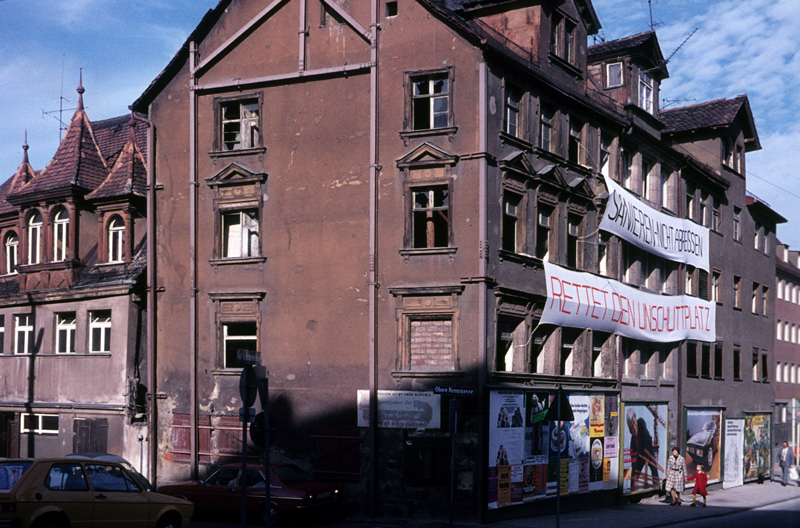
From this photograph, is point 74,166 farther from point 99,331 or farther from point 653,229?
point 653,229

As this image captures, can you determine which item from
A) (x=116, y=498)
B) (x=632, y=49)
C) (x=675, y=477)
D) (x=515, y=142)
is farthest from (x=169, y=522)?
(x=632, y=49)

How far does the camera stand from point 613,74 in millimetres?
36469

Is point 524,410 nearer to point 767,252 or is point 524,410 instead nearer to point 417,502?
point 417,502

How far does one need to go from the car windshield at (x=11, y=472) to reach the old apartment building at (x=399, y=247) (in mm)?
8053

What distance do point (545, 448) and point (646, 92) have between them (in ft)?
52.8

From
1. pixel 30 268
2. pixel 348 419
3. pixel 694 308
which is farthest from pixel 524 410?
pixel 30 268

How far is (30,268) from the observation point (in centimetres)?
3325

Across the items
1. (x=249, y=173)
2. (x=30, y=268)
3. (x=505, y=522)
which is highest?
(x=249, y=173)

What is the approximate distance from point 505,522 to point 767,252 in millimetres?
30510

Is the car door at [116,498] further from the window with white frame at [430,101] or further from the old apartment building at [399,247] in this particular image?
the window with white frame at [430,101]

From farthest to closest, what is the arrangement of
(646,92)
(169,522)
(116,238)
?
(646,92), (116,238), (169,522)

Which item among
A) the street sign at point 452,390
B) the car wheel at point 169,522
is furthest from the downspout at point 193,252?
the car wheel at point 169,522

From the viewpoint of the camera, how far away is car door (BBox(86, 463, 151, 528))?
675 inches

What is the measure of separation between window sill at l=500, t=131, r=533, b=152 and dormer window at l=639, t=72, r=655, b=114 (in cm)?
1075
